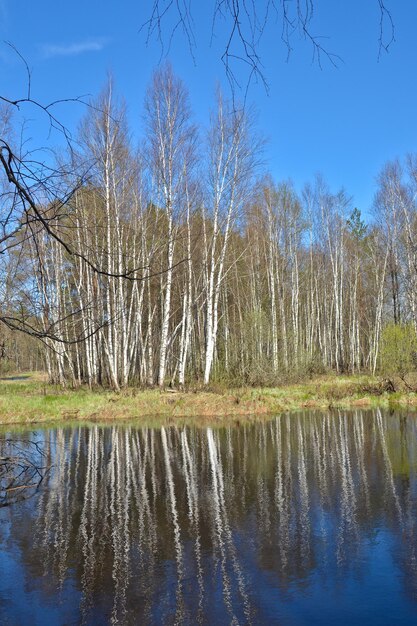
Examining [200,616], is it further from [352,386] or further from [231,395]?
[352,386]

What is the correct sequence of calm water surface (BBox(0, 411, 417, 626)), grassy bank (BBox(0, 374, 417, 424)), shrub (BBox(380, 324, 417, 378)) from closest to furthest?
calm water surface (BBox(0, 411, 417, 626)) < grassy bank (BBox(0, 374, 417, 424)) < shrub (BBox(380, 324, 417, 378))

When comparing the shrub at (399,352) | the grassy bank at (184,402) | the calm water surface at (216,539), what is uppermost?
the shrub at (399,352)

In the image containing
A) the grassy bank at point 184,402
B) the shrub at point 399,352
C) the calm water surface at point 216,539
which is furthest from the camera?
the shrub at point 399,352

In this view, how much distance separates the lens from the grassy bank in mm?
18266

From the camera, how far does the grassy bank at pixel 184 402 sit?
18.3 m

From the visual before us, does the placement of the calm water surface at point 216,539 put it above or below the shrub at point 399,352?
below

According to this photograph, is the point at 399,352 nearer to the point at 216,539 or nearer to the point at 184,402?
the point at 184,402

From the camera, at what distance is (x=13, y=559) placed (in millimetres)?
5711

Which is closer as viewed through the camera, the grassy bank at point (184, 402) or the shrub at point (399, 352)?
the grassy bank at point (184, 402)

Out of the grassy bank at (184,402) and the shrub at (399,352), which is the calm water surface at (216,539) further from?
the shrub at (399,352)

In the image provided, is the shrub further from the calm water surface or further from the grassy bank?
the calm water surface

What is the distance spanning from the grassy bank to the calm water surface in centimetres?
705

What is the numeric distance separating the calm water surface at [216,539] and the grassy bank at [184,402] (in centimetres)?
705

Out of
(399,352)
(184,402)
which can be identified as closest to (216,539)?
(184,402)
